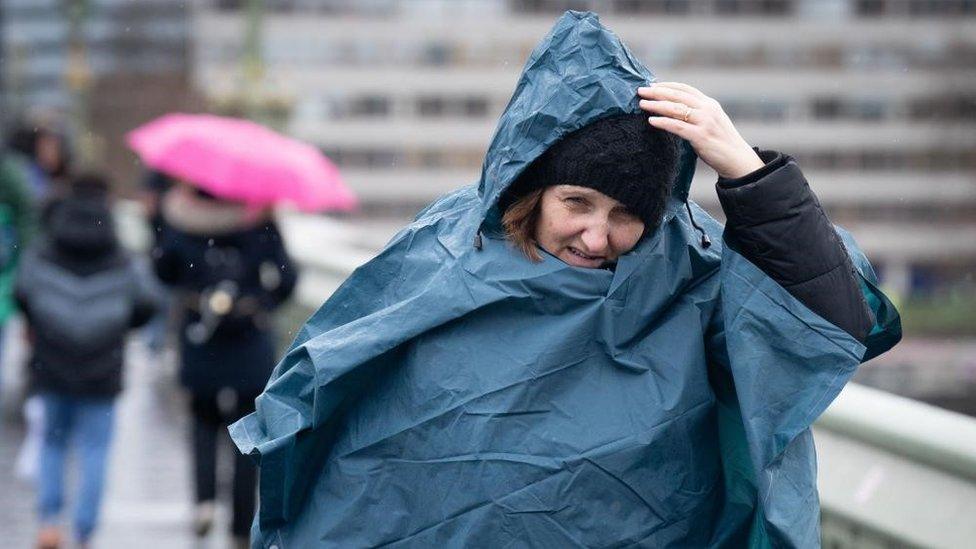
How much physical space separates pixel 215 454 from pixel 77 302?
90cm

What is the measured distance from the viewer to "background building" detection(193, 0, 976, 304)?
110 m

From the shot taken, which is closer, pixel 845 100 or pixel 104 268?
pixel 104 268

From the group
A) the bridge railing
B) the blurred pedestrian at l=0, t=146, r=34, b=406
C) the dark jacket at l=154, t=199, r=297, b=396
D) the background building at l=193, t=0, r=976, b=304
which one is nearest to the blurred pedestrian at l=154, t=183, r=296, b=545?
the dark jacket at l=154, t=199, r=297, b=396

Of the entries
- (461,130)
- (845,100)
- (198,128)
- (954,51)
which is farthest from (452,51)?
(198,128)

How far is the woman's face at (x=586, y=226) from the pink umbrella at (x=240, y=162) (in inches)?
191

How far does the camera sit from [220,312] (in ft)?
24.8

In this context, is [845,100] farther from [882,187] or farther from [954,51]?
[954,51]

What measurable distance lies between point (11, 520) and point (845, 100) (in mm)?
109082

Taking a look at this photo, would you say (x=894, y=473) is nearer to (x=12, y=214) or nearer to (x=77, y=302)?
(x=77, y=302)

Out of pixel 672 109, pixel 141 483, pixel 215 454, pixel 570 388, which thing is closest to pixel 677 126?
pixel 672 109

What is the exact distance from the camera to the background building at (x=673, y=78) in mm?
110375

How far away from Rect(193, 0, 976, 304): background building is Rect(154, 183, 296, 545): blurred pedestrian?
331ft

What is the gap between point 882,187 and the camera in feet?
377

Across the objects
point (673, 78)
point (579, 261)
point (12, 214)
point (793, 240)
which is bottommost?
point (673, 78)
